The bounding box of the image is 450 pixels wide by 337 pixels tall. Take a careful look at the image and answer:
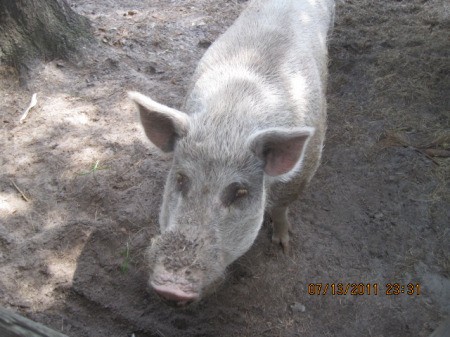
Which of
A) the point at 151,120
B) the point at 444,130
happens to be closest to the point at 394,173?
the point at 444,130

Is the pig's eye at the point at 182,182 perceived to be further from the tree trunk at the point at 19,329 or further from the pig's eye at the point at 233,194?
the tree trunk at the point at 19,329

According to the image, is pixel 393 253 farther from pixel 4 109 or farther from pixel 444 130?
pixel 4 109

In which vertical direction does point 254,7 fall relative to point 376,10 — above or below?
above

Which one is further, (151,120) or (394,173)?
(394,173)

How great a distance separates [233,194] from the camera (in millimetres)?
2609

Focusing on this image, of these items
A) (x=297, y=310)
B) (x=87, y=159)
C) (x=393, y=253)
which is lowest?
(x=393, y=253)

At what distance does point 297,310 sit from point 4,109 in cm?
337

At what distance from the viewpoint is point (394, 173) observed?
418 cm

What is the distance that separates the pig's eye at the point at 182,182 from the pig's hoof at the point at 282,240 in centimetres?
128

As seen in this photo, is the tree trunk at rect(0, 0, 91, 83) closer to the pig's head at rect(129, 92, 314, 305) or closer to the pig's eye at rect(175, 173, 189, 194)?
the pig's head at rect(129, 92, 314, 305)

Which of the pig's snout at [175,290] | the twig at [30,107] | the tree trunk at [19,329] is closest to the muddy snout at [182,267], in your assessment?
the pig's snout at [175,290]

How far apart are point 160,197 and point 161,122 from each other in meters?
1.11
